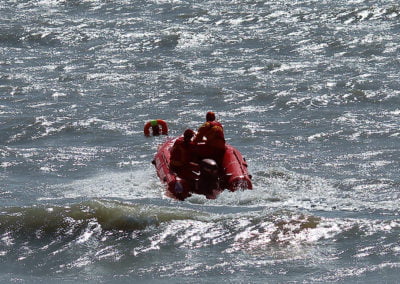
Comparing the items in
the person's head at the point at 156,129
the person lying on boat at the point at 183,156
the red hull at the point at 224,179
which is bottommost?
the red hull at the point at 224,179

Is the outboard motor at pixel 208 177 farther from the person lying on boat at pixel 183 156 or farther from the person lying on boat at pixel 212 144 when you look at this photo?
the person lying on boat at pixel 212 144

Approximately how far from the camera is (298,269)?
9.52 metres

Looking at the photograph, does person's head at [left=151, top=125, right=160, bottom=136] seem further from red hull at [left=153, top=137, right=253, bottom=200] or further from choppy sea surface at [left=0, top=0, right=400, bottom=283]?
red hull at [left=153, top=137, right=253, bottom=200]

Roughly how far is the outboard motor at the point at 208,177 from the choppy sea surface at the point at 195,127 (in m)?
0.16

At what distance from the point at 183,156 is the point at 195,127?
394 centimetres

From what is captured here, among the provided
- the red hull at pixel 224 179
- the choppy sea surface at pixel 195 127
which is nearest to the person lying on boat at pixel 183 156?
the red hull at pixel 224 179

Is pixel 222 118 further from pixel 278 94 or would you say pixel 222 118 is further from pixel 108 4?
pixel 108 4

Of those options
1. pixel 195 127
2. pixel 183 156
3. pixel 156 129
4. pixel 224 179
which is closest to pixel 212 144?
pixel 183 156

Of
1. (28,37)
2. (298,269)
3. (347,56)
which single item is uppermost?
(28,37)

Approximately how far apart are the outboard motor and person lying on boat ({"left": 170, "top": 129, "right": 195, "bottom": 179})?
0.17m

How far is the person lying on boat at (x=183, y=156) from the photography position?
1245 centimetres

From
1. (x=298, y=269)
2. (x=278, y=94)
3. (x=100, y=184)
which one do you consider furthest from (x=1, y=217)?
(x=278, y=94)

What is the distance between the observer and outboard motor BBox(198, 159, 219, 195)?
1232 centimetres

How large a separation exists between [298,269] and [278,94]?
8.97 metres
